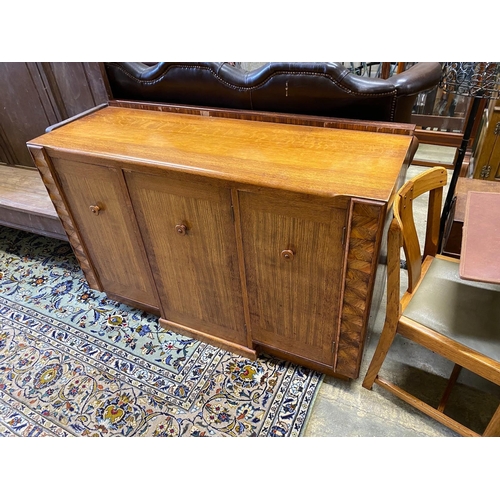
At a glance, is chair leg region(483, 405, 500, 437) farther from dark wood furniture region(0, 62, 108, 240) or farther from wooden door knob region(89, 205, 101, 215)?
dark wood furniture region(0, 62, 108, 240)

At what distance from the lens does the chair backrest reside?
1.08 meters

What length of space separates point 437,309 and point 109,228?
1327 millimetres

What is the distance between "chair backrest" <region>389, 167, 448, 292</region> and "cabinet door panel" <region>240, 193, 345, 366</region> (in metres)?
0.19

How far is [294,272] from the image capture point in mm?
1243

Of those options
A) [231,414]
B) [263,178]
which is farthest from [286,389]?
[263,178]

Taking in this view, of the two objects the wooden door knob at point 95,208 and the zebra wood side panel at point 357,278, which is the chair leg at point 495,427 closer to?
the zebra wood side panel at point 357,278

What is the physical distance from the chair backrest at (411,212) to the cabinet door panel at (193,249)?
1.75ft

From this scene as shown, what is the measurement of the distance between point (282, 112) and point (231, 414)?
125cm

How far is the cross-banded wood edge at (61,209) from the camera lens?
57.7 inches

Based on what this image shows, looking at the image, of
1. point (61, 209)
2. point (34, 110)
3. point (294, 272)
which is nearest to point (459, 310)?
point (294, 272)

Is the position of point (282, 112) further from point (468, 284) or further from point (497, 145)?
point (497, 145)

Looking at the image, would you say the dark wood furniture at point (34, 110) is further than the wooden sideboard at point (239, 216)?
Yes

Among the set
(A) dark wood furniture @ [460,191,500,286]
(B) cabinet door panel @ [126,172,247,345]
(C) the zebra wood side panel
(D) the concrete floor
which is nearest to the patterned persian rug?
(D) the concrete floor

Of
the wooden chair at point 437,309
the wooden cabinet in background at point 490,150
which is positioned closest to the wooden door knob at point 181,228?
the wooden chair at point 437,309
